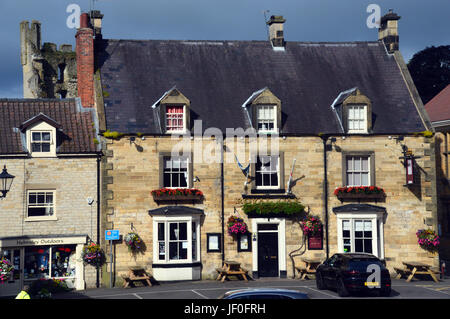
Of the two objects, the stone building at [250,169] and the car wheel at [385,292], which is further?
the stone building at [250,169]

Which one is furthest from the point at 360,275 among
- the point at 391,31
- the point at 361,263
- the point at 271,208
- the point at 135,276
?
the point at 391,31

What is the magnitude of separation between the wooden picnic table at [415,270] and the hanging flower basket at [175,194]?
10240mm

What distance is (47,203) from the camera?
1067 inches

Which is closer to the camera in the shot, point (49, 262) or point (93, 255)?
point (93, 255)

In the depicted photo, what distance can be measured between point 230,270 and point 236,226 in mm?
2032

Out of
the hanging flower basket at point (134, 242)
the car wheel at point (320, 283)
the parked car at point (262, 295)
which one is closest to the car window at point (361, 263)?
the car wheel at point (320, 283)

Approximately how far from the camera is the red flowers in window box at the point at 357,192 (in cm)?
2844

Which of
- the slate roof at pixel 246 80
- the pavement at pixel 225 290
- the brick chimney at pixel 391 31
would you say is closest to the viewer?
the pavement at pixel 225 290

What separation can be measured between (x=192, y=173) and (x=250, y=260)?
493 cm

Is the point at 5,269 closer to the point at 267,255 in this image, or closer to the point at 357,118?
the point at 267,255

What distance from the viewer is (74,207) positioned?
89.3 ft

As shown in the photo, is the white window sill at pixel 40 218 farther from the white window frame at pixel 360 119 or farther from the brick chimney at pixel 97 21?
the white window frame at pixel 360 119
